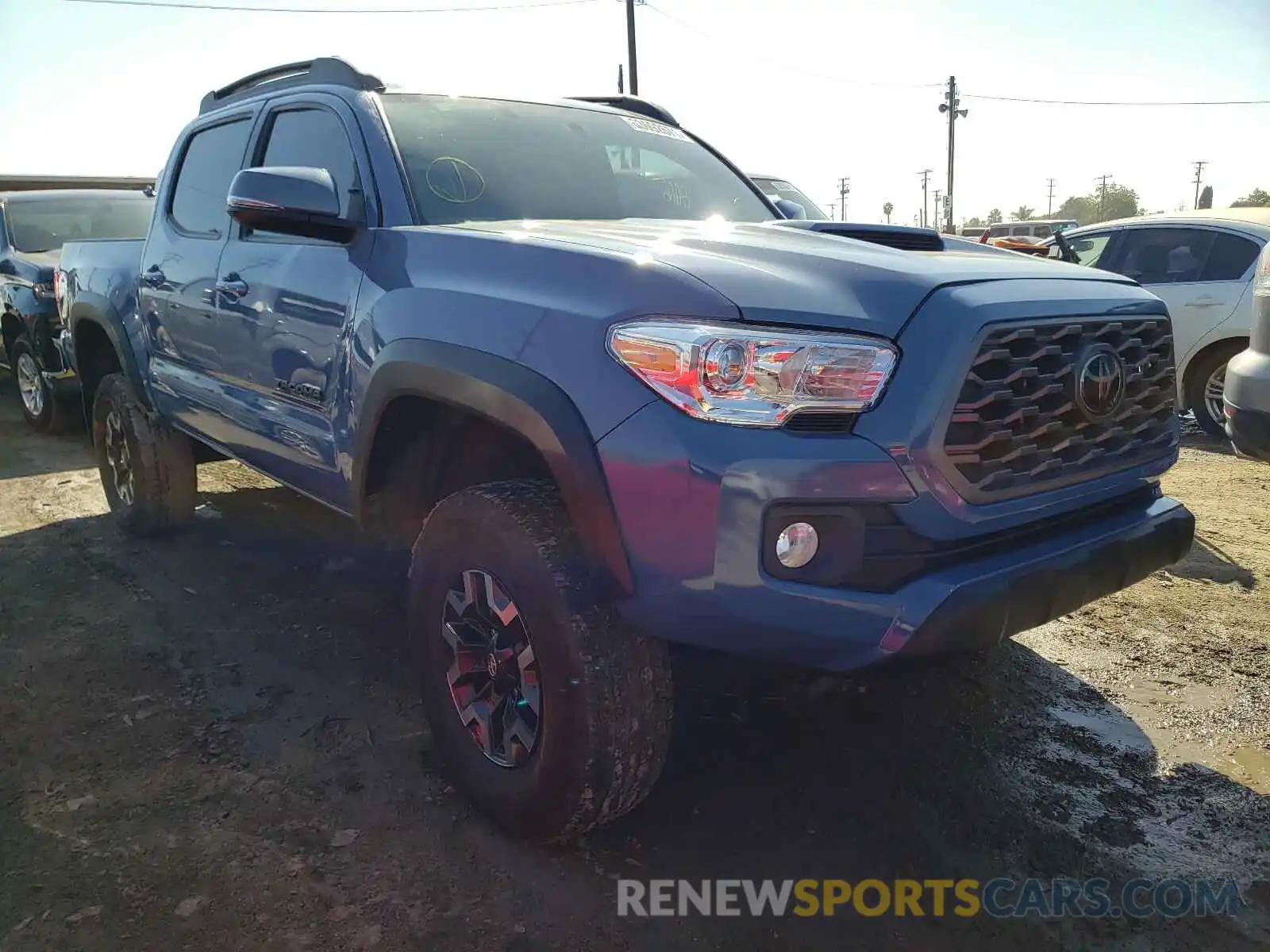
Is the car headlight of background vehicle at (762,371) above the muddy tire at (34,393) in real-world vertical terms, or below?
above

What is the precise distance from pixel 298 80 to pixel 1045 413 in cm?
288

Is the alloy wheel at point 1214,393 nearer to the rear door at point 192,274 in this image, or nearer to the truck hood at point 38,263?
the rear door at point 192,274

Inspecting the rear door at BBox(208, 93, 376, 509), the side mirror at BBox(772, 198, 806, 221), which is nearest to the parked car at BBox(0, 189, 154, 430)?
the rear door at BBox(208, 93, 376, 509)

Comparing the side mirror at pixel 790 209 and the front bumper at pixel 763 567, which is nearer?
the front bumper at pixel 763 567

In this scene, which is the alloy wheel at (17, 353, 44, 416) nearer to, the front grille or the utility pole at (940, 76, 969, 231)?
the front grille

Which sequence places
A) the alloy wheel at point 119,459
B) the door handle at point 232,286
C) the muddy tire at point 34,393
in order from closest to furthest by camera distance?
the door handle at point 232,286, the alloy wheel at point 119,459, the muddy tire at point 34,393

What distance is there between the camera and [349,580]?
4.23 meters

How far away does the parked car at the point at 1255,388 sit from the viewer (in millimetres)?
3412

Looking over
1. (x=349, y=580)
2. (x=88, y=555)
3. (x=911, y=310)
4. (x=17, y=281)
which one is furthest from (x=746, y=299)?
(x=17, y=281)

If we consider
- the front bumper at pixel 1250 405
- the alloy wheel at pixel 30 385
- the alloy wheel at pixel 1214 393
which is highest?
the front bumper at pixel 1250 405

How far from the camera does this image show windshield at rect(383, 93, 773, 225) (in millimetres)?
2852

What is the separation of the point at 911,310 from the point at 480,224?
4.23ft

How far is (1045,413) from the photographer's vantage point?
2090mm

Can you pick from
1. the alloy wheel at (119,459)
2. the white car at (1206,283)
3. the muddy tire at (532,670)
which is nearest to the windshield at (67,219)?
the alloy wheel at (119,459)
